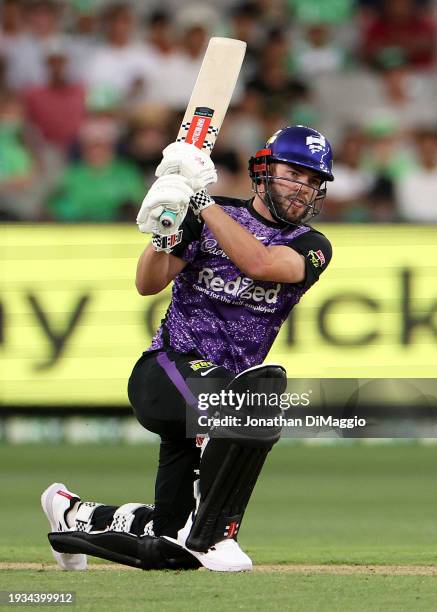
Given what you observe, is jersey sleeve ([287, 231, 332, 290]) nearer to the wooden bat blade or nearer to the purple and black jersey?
the purple and black jersey

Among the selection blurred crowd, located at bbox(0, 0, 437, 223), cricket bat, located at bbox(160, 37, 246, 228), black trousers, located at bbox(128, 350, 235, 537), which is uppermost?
blurred crowd, located at bbox(0, 0, 437, 223)

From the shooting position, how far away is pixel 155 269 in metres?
4.72

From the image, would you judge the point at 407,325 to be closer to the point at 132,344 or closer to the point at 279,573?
the point at 132,344

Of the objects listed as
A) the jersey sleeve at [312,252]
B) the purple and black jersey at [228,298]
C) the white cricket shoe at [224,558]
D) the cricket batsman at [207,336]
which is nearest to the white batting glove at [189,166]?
the cricket batsman at [207,336]

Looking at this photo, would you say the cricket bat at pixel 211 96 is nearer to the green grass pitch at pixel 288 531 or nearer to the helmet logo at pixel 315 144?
the helmet logo at pixel 315 144

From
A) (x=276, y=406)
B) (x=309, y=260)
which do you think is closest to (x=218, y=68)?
(x=309, y=260)

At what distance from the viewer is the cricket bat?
4.79 meters

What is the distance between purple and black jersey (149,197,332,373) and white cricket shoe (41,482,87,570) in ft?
2.45

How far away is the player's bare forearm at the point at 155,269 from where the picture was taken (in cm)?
471

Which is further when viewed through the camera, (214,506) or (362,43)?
(362,43)

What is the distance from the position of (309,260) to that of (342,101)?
6308 millimetres

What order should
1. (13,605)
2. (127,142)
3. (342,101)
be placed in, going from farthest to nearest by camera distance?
(342,101) → (127,142) → (13,605)

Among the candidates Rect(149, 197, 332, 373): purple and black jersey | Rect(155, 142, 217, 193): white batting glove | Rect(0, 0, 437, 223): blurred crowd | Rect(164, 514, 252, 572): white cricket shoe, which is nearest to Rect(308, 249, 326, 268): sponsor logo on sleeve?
Rect(149, 197, 332, 373): purple and black jersey

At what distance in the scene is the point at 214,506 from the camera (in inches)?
178
